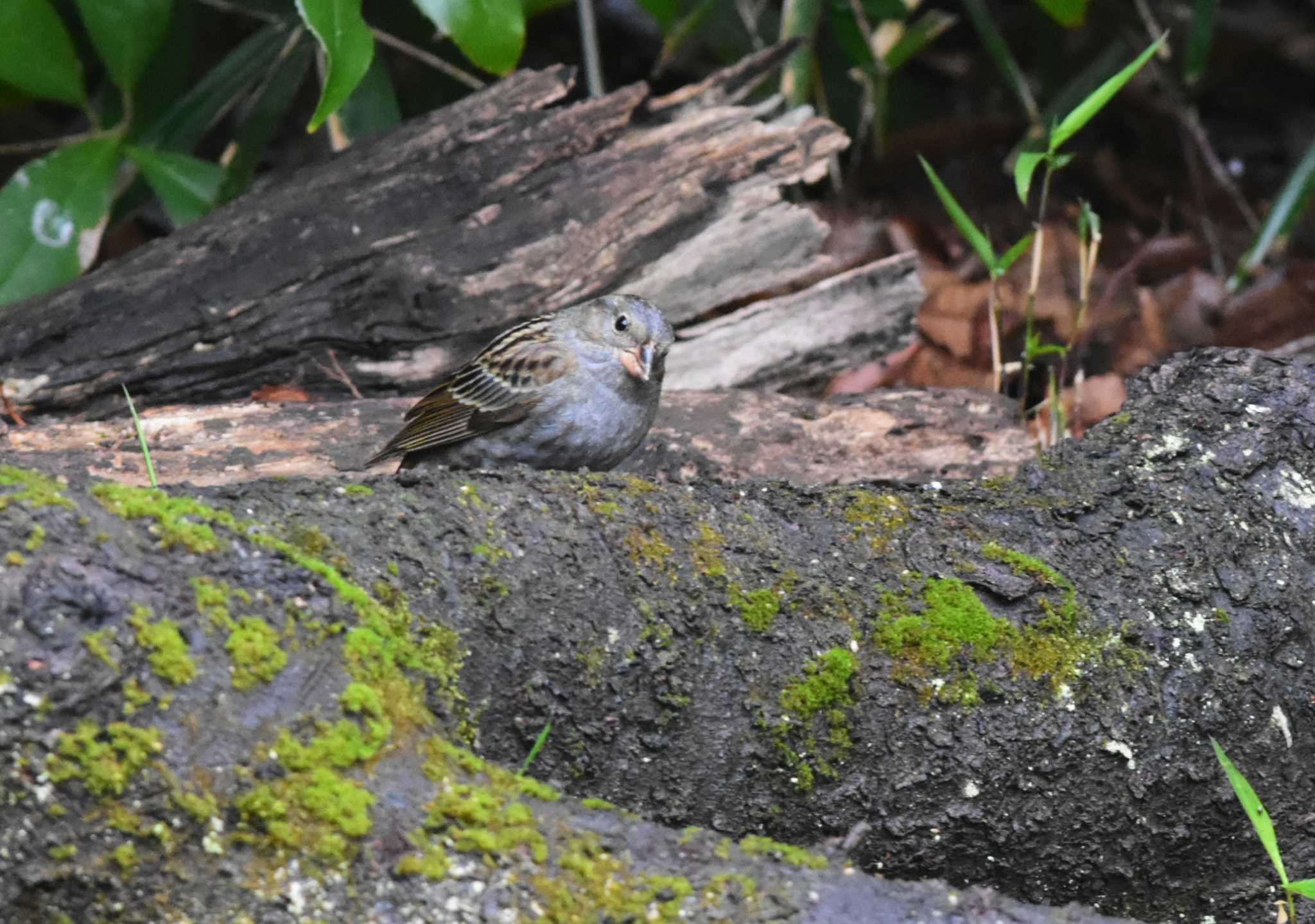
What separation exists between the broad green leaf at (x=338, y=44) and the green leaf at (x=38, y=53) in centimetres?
146

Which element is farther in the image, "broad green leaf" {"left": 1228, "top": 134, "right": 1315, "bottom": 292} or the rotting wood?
"broad green leaf" {"left": 1228, "top": 134, "right": 1315, "bottom": 292}

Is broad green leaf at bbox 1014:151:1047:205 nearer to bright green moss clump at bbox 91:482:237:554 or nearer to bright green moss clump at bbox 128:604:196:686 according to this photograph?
bright green moss clump at bbox 91:482:237:554

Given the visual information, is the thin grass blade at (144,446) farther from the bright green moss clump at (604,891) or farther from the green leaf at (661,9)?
the green leaf at (661,9)

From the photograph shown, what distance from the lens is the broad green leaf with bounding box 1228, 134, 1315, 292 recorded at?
5.36 m

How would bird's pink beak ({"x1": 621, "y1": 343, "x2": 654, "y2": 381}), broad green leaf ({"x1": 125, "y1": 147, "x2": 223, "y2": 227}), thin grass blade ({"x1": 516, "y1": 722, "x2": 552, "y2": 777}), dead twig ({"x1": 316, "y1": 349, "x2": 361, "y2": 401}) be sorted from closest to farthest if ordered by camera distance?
thin grass blade ({"x1": 516, "y1": 722, "x2": 552, "y2": 777}), bird's pink beak ({"x1": 621, "y1": 343, "x2": 654, "y2": 381}), dead twig ({"x1": 316, "y1": 349, "x2": 361, "y2": 401}), broad green leaf ({"x1": 125, "y1": 147, "x2": 223, "y2": 227})

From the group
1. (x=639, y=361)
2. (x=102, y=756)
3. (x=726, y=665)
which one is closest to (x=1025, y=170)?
(x=639, y=361)

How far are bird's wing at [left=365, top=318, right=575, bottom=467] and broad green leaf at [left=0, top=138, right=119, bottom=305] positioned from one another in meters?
1.37

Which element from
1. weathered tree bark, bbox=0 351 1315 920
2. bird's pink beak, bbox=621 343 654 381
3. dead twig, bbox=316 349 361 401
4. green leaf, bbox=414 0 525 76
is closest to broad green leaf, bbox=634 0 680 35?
green leaf, bbox=414 0 525 76

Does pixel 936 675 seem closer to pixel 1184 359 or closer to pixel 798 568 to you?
pixel 798 568

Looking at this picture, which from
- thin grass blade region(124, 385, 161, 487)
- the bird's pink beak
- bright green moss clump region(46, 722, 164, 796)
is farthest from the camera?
the bird's pink beak

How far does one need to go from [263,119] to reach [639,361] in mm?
2114

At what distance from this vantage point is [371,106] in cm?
512

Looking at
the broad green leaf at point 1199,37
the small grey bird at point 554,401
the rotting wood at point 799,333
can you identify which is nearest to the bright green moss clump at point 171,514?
the small grey bird at point 554,401

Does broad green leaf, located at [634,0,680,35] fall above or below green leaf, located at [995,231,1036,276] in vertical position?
above
